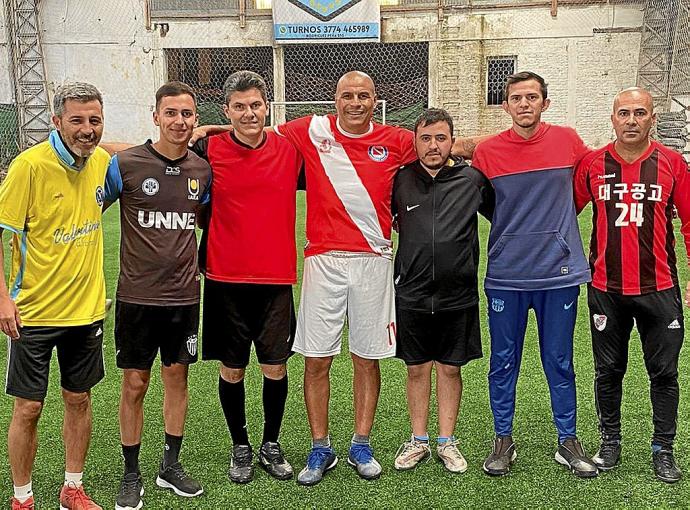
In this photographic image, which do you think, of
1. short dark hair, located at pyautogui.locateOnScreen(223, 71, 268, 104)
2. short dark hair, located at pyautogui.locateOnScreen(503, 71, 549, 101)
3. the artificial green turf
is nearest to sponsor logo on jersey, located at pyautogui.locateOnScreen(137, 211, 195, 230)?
short dark hair, located at pyautogui.locateOnScreen(223, 71, 268, 104)

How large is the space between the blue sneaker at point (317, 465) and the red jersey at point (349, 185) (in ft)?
3.19

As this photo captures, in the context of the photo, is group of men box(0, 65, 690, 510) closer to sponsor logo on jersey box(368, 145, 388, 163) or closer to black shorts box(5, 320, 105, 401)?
sponsor logo on jersey box(368, 145, 388, 163)

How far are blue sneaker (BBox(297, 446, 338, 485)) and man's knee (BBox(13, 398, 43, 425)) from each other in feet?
4.06

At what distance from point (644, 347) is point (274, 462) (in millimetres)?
1876

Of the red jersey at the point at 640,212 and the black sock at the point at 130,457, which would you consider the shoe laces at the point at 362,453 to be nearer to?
the black sock at the point at 130,457

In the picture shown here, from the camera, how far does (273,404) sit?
3697 mm

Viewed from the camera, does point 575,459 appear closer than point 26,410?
No

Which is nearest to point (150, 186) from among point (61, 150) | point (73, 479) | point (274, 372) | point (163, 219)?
point (163, 219)

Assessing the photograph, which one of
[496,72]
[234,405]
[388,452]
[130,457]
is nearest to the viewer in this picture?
[130,457]

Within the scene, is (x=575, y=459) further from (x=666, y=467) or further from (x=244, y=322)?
(x=244, y=322)

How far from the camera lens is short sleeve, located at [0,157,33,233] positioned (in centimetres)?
295

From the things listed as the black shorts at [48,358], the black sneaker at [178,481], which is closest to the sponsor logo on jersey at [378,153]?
the black shorts at [48,358]

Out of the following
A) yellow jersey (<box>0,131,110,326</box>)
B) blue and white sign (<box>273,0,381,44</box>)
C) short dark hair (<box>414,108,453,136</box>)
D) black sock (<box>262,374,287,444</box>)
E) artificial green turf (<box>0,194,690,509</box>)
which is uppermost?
blue and white sign (<box>273,0,381,44</box>)

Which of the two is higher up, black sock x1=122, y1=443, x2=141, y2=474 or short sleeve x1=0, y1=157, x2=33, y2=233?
short sleeve x1=0, y1=157, x2=33, y2=233
